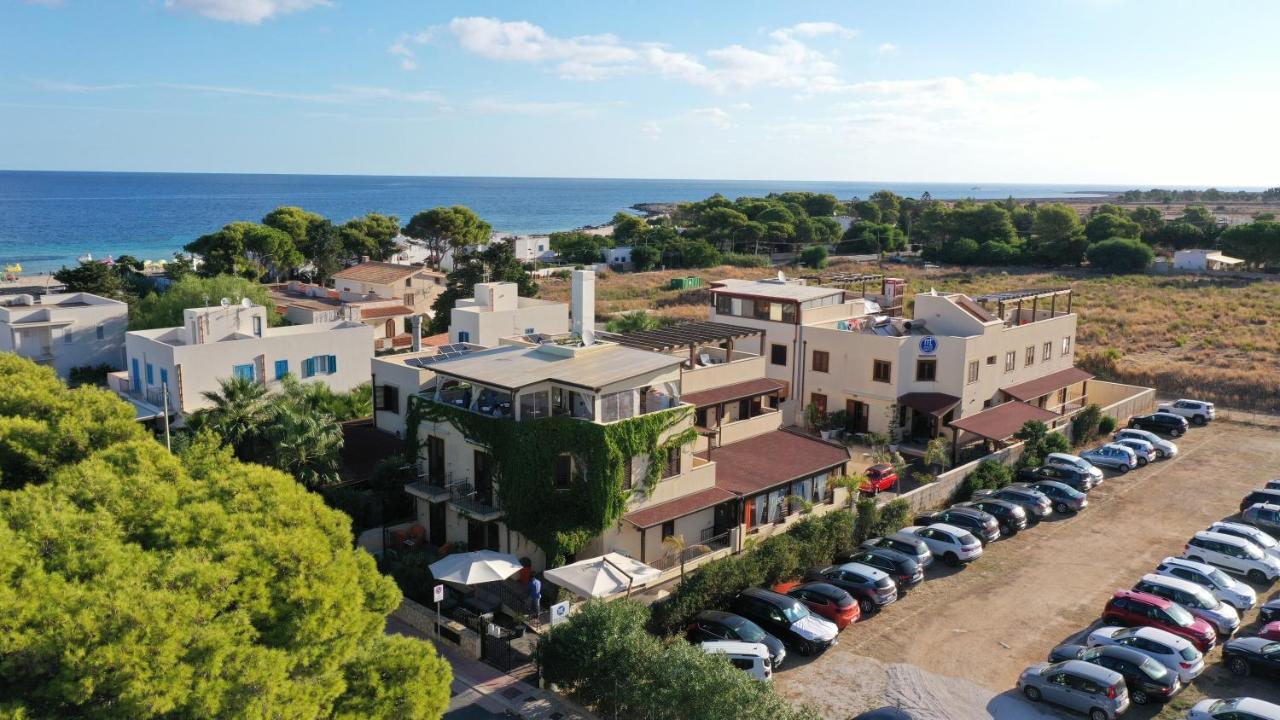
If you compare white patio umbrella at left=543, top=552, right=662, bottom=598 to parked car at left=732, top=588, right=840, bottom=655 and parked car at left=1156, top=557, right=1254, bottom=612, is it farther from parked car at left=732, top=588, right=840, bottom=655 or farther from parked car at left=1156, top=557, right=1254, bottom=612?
parked car at left=1156, top=557, right=1254, bottom=612

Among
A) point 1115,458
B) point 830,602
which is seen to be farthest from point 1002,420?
point 830,602

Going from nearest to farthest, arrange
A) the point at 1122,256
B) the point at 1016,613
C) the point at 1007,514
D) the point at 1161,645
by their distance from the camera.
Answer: the point at 1161,645
the point at 1016,613
the point at 1007,514
the point at 1122,256

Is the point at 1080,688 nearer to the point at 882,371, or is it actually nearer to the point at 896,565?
the point at 896,565

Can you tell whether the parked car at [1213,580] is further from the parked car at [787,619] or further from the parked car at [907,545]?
the parked car at [787,619]

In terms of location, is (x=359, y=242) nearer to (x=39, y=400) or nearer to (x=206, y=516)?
(x=39, y=400)

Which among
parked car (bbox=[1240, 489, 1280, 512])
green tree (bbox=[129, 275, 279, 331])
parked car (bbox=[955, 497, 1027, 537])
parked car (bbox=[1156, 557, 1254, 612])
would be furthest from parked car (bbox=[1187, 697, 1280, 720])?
green tree (bbox=[129, 275, 279, 331])

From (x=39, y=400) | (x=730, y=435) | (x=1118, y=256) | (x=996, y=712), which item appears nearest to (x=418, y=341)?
(x=730, y=435)

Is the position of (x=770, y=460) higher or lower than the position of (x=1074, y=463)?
higher

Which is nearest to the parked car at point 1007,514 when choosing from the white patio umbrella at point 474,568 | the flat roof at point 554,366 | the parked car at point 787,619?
the parked car at point 787,619
